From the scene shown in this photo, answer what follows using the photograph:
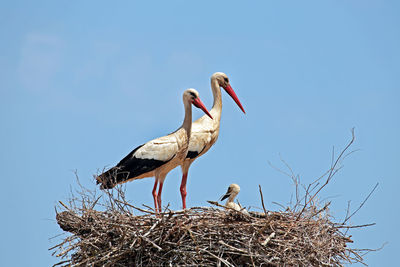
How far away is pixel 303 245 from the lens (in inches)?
294

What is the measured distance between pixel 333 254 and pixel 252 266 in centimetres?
94

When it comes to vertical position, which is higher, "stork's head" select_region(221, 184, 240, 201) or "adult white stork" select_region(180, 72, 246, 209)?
"adult white stork" select_region(180, 72, 246, 209)

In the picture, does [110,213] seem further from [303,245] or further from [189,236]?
[303,245]

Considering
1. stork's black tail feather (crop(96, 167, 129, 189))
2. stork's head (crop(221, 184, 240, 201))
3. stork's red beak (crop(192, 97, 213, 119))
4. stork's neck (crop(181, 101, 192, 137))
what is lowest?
stork's head (crop(221, 184, 240, 201))

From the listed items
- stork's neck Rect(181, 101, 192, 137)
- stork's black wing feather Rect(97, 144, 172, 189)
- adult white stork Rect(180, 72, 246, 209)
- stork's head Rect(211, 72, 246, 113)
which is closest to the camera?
stork's black wing feather Rect(97, 144, 172, 189)

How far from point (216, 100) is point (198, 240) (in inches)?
137

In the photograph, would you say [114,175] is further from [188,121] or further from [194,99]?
[194,99]

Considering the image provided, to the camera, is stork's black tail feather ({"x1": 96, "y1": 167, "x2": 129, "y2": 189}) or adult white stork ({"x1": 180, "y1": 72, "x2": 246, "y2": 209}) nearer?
stork's black tail feather ({"x1": 96, "y1": 167, "x2": 129, "y2": 189})

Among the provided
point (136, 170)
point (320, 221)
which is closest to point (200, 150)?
point (136, 170)

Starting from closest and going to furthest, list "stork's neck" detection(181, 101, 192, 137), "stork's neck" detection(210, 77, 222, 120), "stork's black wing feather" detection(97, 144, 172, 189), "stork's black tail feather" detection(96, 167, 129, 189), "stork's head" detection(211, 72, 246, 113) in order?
"stork's black tail feather" detection(96, 167, 129, 189) → "stork's black wing feather" detection(97, 144, 172, 189) → "stork's neck" detection(181, 101, 192, 137) → "stork's neck" detection(210, 77, 222, 120) → "stork's head" detection(211, 72, 246, 113)

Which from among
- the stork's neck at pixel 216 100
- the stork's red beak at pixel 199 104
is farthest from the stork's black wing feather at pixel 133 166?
the stork's neck at pixel 216 100

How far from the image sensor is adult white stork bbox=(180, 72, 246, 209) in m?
9.97

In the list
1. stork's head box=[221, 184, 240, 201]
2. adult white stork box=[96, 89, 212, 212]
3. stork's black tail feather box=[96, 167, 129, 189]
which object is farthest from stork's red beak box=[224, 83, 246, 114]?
Answer: stork's black tail feather box=[96, 167, 129, 189]

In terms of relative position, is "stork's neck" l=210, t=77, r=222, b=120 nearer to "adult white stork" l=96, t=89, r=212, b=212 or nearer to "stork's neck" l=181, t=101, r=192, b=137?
"adult white stork" l=96, t=89, r=212, b=212
